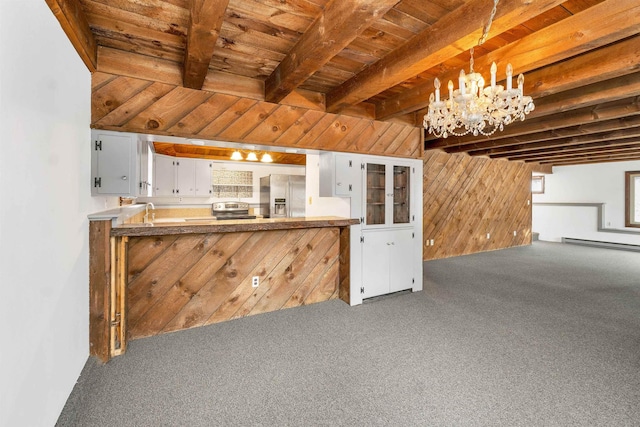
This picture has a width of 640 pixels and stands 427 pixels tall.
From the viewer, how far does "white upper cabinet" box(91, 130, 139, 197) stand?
2.40m

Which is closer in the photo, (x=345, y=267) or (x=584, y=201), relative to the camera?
(x=345, y=267)

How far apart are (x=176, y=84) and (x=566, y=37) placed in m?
3.21

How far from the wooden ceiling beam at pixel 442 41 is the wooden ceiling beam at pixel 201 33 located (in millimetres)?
1440

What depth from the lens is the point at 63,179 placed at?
1789 millimetres

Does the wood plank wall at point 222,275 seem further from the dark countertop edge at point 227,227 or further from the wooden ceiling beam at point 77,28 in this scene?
the wooden ceiling beam at point 77,28

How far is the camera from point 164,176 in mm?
5445

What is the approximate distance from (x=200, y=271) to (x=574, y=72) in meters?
4.06

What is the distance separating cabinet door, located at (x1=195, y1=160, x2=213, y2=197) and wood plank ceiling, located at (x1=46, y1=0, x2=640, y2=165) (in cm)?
320

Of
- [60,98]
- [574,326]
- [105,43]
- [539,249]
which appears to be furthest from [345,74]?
[539,249]

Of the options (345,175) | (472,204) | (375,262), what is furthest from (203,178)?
(472,204)

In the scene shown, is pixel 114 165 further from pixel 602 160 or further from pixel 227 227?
pixel 602 160

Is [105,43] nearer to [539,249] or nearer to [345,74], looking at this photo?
[345,74]

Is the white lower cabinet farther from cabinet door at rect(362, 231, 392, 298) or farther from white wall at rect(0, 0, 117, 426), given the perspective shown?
white wall at rect(0, 0, 117, 426)

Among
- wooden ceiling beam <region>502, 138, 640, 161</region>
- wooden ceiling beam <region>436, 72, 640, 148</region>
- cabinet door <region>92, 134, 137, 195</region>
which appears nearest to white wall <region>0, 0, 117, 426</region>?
cabinet door <region>92, 134, 137, 195</region>
